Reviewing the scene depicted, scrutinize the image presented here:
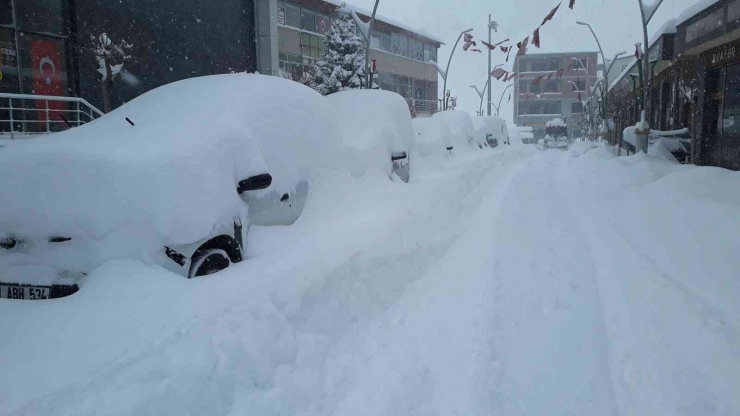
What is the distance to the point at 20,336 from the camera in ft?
9.77

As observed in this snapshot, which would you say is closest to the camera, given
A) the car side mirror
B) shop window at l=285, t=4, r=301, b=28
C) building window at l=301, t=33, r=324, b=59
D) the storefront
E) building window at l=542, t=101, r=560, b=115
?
the car side mirror

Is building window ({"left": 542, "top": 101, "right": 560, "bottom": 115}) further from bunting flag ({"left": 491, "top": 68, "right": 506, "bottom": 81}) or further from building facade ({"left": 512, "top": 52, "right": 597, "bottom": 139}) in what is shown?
bunting flag ({"left": 491, "top": 68, "right": 506, "bottom": 81})

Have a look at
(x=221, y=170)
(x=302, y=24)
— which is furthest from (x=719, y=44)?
(x=302, y=24)

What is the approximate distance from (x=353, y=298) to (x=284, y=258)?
29.5 inches

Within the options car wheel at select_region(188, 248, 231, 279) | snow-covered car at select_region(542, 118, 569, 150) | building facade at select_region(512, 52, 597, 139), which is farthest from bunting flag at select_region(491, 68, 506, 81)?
building facade at select_region(512, 52, 597, 139)

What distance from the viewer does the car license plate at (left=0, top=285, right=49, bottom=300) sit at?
Answer: 11.3 feet

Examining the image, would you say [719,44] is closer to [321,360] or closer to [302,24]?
[321,360]

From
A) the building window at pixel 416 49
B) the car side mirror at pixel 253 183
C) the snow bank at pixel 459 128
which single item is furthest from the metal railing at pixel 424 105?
the car side mirror at pixel 253 183

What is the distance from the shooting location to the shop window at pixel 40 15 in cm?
1330

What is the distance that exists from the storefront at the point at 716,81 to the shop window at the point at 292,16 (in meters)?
22.2

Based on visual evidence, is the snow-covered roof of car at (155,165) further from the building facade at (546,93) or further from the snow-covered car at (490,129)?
the building facade at (546,93)

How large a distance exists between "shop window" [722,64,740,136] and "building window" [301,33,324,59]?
24346mm

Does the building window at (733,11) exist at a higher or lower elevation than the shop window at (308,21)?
lower

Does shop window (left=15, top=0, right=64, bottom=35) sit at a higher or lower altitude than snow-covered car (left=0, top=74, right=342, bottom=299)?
higher
